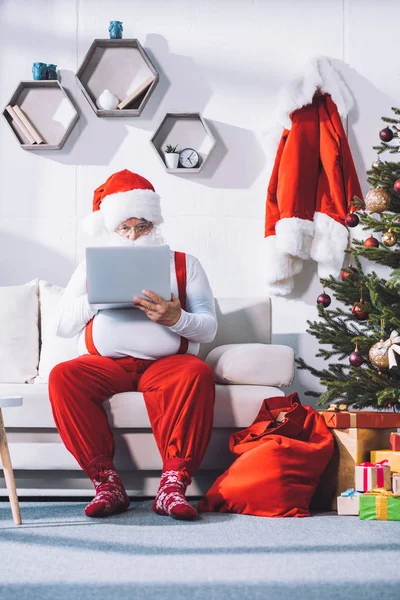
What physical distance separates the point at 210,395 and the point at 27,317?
108 cm

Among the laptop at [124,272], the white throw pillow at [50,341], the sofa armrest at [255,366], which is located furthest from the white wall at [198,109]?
the laptop at [124,272]

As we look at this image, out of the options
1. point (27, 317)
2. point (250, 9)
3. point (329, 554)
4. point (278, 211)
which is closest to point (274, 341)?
point (278, 211)

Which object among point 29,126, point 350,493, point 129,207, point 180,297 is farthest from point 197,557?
point 29,126

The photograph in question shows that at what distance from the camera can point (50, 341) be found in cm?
315

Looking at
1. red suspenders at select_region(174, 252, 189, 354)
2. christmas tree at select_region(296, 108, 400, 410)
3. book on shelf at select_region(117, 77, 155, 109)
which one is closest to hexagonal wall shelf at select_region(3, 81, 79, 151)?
book on shelf at select_region(117, 77, 155, 109)

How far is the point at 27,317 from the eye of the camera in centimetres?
317

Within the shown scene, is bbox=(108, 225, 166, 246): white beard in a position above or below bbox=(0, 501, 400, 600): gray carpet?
above

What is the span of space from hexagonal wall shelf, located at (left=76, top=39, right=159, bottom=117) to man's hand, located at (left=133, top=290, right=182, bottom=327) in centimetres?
142

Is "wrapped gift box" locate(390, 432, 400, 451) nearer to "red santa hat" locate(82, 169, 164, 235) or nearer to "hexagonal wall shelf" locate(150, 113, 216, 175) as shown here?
"red santa hat" locate(82, 169, 164, 235)

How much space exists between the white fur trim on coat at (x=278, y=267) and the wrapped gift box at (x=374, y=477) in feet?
4.38

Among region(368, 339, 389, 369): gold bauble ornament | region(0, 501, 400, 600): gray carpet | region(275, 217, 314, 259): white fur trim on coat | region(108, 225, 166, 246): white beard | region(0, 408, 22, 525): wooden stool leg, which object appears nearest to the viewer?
region(0, 501, 400, 600): gray carpet

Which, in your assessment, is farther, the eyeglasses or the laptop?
the eyeglasses

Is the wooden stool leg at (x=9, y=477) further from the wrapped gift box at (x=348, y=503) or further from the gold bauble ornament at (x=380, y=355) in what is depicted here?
the gold bauble ornament at (x=380, y=355)

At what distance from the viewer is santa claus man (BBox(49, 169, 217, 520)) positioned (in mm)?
2320
